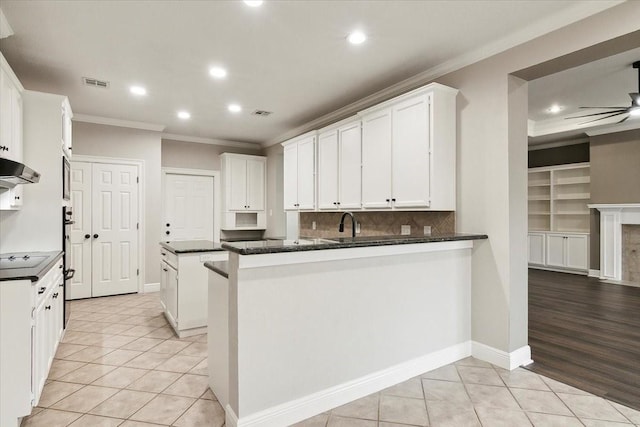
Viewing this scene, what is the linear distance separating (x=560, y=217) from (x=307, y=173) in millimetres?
6025

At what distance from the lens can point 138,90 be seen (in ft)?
13.0

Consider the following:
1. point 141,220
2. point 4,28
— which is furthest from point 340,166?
point 141,220

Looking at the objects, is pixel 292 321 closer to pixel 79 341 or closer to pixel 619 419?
pixel 619 419

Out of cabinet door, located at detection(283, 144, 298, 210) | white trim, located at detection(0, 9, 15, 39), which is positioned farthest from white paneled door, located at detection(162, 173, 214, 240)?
white trim, located at detection(0, 9, 15, 39)

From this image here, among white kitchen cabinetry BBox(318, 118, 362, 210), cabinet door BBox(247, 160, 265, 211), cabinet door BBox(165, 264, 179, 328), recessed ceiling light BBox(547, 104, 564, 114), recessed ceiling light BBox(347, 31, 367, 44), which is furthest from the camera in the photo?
cabinet door BBox(247, 160, 265, 211)

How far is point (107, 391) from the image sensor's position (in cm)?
242

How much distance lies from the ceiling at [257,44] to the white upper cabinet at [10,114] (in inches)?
14.2

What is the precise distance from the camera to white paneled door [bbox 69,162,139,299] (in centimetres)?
501

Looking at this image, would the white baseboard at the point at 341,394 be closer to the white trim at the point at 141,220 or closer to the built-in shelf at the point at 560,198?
the white trim at the point at 141,220

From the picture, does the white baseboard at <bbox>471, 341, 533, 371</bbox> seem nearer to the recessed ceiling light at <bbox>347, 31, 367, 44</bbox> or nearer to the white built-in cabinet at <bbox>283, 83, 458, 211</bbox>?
the white built-in cabinet at <bbox>283, 83, 458, 211</bbox>

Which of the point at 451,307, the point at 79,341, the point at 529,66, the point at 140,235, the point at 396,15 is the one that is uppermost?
the point at 396,15

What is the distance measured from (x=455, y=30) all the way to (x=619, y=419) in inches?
111

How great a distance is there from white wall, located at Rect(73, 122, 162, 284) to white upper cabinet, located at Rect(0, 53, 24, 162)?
2231mm

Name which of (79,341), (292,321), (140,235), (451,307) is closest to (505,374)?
(451,307)
